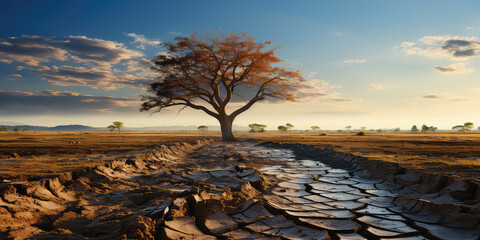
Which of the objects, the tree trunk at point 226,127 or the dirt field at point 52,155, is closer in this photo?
the dirt field at point 52,155

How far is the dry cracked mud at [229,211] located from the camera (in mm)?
2230

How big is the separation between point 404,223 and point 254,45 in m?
16.9

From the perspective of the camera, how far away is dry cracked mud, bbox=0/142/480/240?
7.32 ft

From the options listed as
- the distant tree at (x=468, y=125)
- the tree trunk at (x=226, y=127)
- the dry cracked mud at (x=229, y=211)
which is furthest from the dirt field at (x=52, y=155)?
the distant tree at (x=468, y=125)

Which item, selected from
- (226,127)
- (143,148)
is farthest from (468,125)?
(143,148)

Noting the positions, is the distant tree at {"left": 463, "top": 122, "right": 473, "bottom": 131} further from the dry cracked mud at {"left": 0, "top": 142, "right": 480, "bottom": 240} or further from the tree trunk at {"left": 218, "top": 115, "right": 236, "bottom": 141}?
the dry cracked mud at {"left": 0, "top": 142, "right": 480, "bottom": 240}

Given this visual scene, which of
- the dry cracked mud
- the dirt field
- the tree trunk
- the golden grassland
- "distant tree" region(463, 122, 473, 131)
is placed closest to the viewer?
the dry cracked mud

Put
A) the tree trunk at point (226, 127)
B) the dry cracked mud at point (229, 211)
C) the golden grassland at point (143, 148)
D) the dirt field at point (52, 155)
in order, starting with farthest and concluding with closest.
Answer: the tree trunk at point (226, 127) < the golden grassland at point (143, 148) < the dirt field at point (52, 155) < the dry cracked mud at point (229, 211)

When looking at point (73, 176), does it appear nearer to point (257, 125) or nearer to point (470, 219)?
point (470, 219)

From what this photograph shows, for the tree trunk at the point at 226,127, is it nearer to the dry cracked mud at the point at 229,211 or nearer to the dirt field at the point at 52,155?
the dirt field at the point at 52,155

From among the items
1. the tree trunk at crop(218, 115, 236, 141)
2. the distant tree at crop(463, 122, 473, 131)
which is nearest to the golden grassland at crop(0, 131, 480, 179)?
the tree trunk at crop(218, 115, 236, 141)

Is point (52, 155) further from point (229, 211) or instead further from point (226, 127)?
point (226, 127)

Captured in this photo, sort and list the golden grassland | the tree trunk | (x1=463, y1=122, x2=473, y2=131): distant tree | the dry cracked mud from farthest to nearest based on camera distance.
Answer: (x1=463, y1=122, x2=473, y2=131): distant tree < the tree trunk < the golden grassland < the dry cracked mud

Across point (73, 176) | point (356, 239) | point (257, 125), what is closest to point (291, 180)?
point (356, 239)
